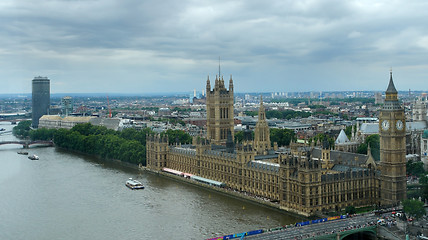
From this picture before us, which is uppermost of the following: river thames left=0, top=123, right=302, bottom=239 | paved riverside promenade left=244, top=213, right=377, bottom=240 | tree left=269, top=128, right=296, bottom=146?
tree left=269, top=128, right=296, bottom=146

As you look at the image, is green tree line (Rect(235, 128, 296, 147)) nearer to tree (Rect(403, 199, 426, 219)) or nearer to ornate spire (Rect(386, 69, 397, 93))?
ornate spire (Rect(386, 69, 397, 93))

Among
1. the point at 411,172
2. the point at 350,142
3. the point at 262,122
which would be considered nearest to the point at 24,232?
the point at 262,122

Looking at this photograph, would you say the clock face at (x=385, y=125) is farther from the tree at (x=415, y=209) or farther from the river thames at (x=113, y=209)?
the river thames at (x=113, y=209)

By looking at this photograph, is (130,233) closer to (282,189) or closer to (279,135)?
(282,189)

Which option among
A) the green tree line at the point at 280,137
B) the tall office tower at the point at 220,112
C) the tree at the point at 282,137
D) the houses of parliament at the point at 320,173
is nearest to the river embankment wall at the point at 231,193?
the houses of parliament at the point at 320,173

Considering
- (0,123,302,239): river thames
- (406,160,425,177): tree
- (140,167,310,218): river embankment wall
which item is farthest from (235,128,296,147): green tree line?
(406,160,425,177): tree

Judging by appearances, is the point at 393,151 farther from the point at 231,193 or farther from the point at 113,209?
the point at 113,209

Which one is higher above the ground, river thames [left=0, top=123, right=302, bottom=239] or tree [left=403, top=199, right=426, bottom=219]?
tree [left=403, top=199, right=426, bottom=219]
